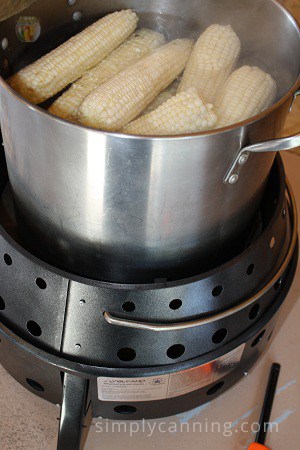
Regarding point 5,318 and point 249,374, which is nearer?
point 5,318

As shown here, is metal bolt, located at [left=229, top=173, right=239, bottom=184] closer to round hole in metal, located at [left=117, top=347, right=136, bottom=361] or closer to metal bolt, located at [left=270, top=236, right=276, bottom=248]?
metal bolt, located at [left=270, top=236, right=276, bottom=248]

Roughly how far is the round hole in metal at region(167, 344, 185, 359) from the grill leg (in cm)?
12

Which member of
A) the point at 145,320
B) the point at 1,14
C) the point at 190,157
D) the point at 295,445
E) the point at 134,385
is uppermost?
the point at 1,14

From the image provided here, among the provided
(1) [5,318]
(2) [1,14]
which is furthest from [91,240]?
(2) [1,14]

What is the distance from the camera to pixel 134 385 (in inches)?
30.6

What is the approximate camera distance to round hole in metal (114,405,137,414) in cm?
87

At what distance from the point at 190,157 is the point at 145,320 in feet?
0.78

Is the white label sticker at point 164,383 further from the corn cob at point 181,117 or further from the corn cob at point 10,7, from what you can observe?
the corn cob at point 10,7

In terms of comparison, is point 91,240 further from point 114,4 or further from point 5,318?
point 114,4

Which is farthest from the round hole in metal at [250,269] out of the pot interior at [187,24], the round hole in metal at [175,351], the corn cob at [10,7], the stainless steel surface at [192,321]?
the corn cob at [10,7]

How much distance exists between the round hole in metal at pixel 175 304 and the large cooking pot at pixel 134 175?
0.05 meters

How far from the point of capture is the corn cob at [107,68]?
810 mm

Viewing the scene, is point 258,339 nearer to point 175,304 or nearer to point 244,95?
point 175,304

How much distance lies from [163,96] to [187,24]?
159 millimetres
